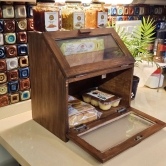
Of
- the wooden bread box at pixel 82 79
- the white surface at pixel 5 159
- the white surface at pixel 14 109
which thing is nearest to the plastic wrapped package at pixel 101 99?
the wooden bread box at pixel 82 79

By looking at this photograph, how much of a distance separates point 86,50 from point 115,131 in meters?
0.34

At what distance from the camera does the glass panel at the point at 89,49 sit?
33.2 inches

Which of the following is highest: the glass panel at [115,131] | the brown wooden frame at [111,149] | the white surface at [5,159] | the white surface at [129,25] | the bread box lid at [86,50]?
the white surface at [129,25]

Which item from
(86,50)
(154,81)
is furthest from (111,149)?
(154,81)

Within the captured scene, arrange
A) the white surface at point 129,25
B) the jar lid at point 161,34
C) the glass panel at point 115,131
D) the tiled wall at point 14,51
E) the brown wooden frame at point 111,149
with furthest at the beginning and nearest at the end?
1. the jar lid at point 161,34
2. the white surface at point 129,25
3. the tiled wall at point 14,51
4. the glass panel at point 115,131
5. the brown wooden frame at point 111,149

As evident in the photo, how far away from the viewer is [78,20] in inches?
36.4

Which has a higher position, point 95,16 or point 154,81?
point 95,16

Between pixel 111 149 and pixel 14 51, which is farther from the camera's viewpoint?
pixel 14 51

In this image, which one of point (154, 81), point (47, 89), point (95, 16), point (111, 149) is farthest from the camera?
point (154, 81)

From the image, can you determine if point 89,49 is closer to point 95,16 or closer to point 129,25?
point 95,16

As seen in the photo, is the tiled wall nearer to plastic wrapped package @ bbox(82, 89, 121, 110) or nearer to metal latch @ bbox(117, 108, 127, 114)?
plastic wrapped package @ bbox(82, 89, 121, 110)

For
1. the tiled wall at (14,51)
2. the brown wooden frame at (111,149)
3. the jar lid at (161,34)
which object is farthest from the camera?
the jar lid at (161,34)

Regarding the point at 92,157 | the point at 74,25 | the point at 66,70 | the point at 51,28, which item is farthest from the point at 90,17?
the point at 92,157

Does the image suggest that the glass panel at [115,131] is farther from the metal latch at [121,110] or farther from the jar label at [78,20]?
the jar label at [78,20]
